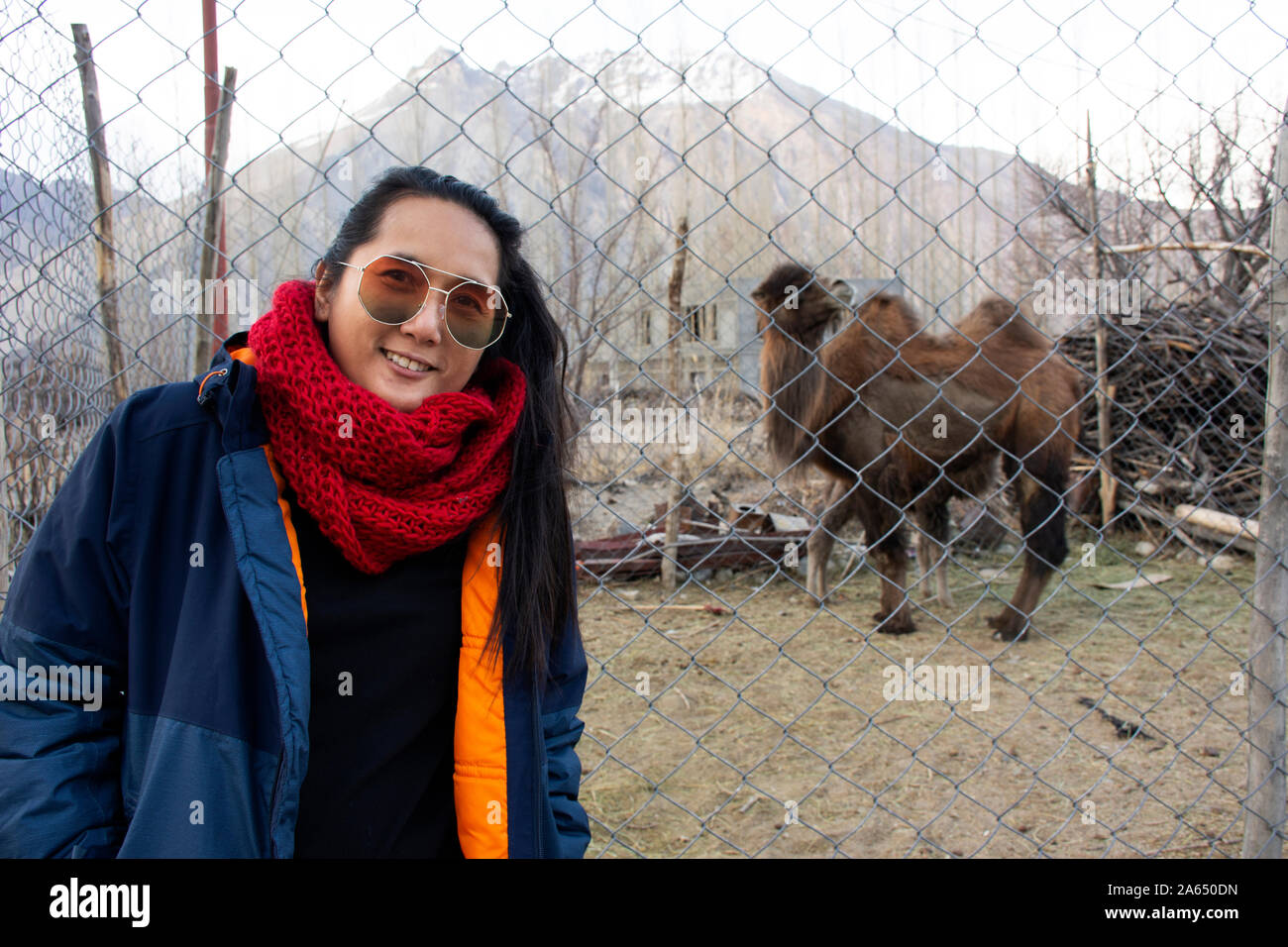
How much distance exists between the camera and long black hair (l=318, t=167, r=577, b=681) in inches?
56.8

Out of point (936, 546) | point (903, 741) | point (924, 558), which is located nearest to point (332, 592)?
point (903, 741)

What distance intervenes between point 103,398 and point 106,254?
89cm

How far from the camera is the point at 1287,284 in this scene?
2277mm

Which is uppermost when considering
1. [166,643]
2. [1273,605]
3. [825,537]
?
[166,643]

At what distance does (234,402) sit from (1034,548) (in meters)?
5.50

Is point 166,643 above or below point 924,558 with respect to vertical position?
above

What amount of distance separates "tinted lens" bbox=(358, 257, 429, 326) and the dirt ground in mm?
891

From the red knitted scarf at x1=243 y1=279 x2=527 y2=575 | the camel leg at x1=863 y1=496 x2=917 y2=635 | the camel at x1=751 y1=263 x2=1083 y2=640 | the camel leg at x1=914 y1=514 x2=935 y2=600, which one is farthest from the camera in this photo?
the camel leg at x1=914 y1=514 x2=935 y2=600

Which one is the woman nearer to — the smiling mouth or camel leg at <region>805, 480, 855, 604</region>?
the smiling mouth

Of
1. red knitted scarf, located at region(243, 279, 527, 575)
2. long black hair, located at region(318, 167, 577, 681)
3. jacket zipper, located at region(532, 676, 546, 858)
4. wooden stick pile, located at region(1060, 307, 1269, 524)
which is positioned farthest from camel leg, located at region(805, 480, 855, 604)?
red knitted scarf, located at region(243, 279, 527, 575)

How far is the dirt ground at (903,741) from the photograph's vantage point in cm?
290

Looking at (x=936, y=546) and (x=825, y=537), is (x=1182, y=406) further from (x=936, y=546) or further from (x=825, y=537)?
(x=825, y=537)

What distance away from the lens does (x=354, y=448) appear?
4.34ft

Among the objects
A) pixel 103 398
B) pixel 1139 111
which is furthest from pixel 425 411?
pixel 103 398
